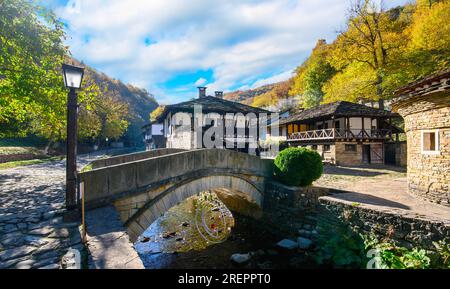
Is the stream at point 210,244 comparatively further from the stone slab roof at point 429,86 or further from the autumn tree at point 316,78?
the autumn tree at point 316,78

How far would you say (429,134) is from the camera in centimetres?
904

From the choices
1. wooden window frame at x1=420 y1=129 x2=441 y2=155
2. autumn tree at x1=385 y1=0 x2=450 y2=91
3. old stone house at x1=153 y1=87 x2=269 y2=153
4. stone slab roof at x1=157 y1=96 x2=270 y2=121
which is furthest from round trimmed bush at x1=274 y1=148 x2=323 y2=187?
autumn tree at x1=385 y1=0 x2=450 y2=91

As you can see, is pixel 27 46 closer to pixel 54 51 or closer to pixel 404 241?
pixel 54 51

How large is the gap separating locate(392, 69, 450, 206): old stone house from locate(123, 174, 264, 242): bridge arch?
21.8 feet

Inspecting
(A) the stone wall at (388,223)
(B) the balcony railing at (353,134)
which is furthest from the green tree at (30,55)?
(B) the balcony railing at (353,134)

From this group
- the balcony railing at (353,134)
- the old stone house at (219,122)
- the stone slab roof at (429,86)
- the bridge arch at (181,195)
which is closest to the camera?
the bridge arch at (181,195)

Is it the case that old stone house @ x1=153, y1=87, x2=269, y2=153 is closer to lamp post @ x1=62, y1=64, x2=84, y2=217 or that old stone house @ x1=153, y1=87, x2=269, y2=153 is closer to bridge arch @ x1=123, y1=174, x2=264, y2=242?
bridge arch @ x1=123, y1=174, x2=264, y2=242

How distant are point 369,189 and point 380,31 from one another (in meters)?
20.8

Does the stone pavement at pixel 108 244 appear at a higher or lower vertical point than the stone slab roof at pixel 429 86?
lower

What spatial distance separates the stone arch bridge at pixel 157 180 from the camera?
5246 millimetres

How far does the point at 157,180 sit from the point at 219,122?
1342 centimetres

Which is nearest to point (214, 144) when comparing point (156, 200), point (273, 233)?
point (273, 233)

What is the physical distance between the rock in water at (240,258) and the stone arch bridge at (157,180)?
2.68 meters

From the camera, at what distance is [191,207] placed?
15164 mm
